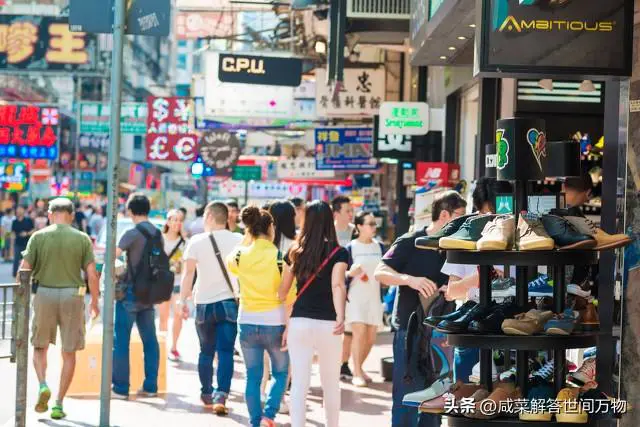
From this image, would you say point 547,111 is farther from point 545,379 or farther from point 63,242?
point 545,379

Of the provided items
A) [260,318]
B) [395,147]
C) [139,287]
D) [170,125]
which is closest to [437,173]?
[395,147]

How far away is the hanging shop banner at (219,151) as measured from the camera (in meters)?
30.1

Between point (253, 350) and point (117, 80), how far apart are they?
236 centimetres

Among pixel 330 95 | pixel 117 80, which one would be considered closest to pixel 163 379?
pixel 117 80

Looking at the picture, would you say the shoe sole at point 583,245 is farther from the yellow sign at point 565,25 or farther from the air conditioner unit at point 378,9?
the air conditioner unit at point 378,9

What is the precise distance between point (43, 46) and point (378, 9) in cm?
2345

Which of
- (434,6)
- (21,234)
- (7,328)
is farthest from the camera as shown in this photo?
(21,234)

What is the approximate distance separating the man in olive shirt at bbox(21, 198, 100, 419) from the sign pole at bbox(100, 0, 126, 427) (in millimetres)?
844

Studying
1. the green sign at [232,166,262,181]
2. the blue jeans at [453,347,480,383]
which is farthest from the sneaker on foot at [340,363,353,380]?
the green sign at [232,166,262,181]

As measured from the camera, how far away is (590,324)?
5641 mm

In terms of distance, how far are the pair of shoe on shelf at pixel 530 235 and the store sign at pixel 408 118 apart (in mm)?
10559

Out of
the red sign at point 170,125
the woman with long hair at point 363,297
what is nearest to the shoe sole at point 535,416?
the woman with long hair at point 363,297

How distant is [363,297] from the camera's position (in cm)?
1265

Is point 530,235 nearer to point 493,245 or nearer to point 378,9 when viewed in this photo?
point 493,245
